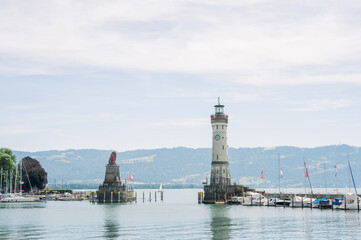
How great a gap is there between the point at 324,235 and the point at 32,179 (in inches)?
5501

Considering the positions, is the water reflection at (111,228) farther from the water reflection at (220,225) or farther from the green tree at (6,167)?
the green tree at (6,167)

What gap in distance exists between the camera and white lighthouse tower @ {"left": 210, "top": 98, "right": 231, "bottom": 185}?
13725cm

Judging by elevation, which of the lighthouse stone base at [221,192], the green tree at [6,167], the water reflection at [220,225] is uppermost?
the green tree at [6,167]

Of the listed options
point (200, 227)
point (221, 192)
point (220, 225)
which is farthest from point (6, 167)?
point (220, 225)

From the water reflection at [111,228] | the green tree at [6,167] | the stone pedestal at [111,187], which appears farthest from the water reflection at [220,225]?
the green tree at [6,167]

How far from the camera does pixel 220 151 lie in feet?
450

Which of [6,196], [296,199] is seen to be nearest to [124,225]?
[296,199]

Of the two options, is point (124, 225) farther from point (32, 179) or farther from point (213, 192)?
point (32, 179)

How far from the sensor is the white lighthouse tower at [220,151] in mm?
137250

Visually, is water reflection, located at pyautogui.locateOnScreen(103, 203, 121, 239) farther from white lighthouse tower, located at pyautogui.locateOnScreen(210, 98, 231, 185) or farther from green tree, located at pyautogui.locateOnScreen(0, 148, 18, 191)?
green tree, located at pyautogui.locateOnScreen(0, 148, 18, 191)

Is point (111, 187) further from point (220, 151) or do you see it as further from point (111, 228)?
point (111, 228)

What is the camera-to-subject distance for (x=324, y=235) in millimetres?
71250

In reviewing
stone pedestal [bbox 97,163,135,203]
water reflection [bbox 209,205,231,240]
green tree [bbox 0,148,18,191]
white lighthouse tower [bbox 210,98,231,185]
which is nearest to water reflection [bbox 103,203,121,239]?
water reflection [bbox 209,205,231,240]

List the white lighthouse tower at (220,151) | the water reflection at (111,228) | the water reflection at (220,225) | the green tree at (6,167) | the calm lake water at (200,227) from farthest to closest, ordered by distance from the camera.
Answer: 1. the green tree at (6,167)
2. the white lighthouse tower at (220,151)
3. the water reflection at (220,225)
4. the water reflection at (111,228)
5. the calm lake water at (200,227)
